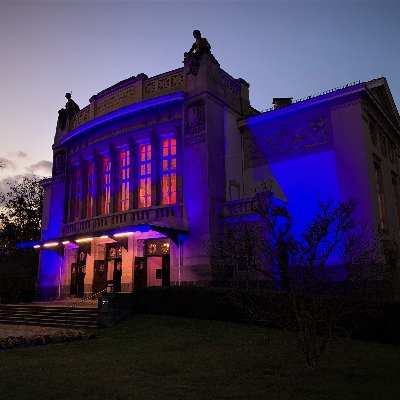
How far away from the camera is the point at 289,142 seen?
23016mm

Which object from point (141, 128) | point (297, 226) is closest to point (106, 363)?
point (297, 226)

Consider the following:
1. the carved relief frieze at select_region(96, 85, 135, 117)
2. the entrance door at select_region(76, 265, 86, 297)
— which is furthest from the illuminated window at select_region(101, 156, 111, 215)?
the entrance door at select_region(76, 265, 86, 297)

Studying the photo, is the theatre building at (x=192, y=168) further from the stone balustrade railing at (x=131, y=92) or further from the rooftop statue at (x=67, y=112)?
the rooftop statue at (x=67, y=112)

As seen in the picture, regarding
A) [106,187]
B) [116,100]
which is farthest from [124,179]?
[116,100]

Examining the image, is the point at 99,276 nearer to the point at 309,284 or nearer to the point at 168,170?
the point at 168,170

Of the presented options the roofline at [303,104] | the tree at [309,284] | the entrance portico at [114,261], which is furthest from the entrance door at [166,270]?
the roofline at [303,104]

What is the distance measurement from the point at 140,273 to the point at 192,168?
283 inches

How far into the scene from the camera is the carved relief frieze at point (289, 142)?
71.9 feet

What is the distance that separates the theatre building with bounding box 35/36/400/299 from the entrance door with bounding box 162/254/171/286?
59 mm

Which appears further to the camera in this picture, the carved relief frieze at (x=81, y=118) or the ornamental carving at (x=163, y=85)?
the carved relief frieze at (x=81, y=118)

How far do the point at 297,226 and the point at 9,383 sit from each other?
16.7 m

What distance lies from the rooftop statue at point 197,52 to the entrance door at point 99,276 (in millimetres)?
13681

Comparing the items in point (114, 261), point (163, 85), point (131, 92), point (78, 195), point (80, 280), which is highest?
point (131, 92)

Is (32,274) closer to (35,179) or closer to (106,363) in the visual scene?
(35,179)
